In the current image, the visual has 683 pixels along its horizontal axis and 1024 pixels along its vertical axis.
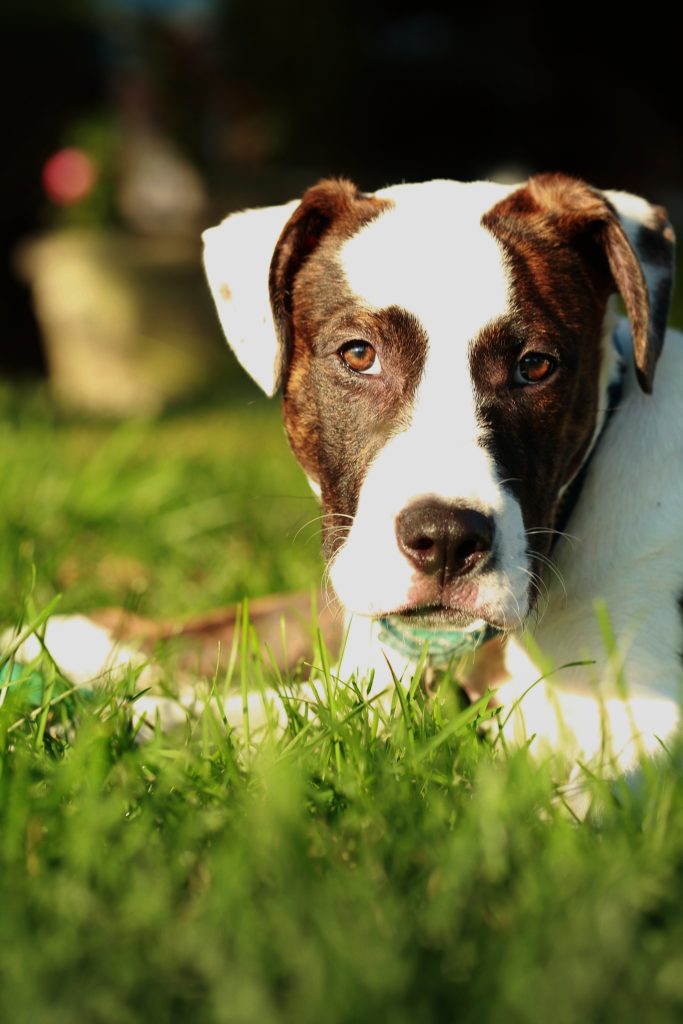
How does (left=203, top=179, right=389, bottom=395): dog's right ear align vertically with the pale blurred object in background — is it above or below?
below

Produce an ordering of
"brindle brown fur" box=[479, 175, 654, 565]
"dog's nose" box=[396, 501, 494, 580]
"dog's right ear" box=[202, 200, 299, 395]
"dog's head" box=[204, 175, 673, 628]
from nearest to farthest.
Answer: "dog's nose" box=[396, 501, 494, 580] < "dog's head" box=[204, 175, 673, 628] < "brindle brown fur" box=[479, 175, 654, 565] < "dog's right ear" box=[202, 200, 299, 395]

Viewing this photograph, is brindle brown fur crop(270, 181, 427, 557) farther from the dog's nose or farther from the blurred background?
the blurred background

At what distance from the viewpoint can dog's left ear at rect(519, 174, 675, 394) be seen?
9.89 ft

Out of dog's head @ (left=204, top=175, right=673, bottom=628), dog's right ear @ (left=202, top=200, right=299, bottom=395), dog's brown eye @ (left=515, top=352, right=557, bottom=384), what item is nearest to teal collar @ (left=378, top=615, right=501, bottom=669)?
dog's head @ (left=204, top=175, right=673, bottom=628)

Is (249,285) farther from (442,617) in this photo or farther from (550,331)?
(442,617)

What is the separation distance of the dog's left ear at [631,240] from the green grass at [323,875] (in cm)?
98

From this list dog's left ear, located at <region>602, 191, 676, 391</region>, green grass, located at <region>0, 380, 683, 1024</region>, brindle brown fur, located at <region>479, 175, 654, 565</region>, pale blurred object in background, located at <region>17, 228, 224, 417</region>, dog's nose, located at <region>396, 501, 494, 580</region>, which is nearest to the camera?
green grass, located at <region>0, 380, 683, 1024</region>

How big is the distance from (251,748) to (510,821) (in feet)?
2.20

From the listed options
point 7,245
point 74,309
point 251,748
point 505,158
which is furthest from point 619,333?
point 505,158

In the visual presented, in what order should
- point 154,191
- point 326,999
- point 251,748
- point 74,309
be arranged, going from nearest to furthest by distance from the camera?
point 326,999
point 251,748
point 74,309
point 154,191

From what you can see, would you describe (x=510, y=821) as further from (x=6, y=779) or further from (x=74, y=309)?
Result: (x=74, y=309)

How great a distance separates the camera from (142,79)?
15.4 metres

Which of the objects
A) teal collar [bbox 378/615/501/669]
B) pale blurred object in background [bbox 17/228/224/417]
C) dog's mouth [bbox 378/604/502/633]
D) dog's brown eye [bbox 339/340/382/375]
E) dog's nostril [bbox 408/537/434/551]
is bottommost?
teal collar [bbox 378/615/501/669]

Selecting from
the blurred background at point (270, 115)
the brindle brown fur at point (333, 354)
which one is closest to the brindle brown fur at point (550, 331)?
the brindle brown fur at point (333, 354)
